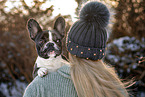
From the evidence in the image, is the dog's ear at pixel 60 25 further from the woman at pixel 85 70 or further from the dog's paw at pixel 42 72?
the dog's paw at pixel 42 72

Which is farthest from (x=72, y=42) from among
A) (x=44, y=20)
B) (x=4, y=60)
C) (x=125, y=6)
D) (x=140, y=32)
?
(x=4, y=60)

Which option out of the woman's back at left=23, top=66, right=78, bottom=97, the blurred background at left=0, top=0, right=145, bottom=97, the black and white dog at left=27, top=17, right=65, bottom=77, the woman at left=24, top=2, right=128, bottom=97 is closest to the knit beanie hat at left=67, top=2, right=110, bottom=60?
the woman at left=24, top=2, right=128, bottom=97

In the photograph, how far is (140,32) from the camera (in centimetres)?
500

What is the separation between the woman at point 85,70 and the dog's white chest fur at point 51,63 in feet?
0.23

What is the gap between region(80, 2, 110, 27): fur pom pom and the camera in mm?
1551

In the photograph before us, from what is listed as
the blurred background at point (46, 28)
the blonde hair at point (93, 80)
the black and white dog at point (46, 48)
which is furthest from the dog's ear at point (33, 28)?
the blurred background at point (46, 28)

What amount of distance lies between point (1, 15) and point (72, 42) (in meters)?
3.78

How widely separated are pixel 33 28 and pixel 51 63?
0.42m

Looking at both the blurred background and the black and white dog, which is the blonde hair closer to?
the black and white dog

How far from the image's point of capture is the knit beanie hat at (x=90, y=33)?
4.96ft

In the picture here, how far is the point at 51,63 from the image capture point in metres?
1.60

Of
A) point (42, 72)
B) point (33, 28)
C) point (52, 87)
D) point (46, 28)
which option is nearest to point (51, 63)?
point (42, 72)

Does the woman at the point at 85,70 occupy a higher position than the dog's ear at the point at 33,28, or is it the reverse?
the dog's ear at the point at 33,28

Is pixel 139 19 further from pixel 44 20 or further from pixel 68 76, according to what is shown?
pixel 68 76
